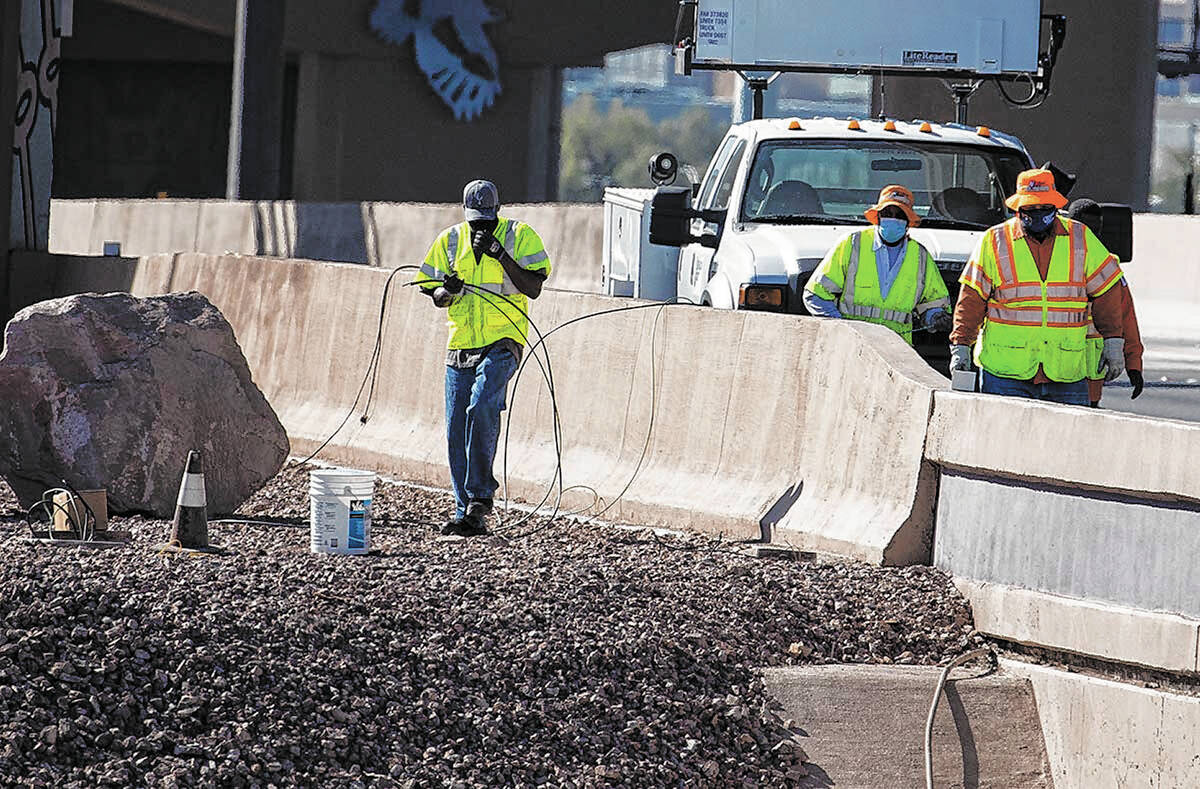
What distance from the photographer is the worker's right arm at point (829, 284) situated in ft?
38.9

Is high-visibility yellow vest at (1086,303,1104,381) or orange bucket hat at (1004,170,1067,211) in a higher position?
orange bucket hat at (1004,170,1067,211)

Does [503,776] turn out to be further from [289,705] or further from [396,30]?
[396,30]

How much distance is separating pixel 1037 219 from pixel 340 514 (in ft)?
12.0

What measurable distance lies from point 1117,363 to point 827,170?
404cm

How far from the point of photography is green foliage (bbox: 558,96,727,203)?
574ft

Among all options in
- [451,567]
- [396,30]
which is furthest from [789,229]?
[396,30]

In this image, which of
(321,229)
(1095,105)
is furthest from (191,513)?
(1095,105)

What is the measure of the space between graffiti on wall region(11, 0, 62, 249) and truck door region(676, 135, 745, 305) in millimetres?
11122

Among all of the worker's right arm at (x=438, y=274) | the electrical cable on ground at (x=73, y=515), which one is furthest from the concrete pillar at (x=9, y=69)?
the worker's right arm at (x=438, y=274)

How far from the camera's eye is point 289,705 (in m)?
7.35

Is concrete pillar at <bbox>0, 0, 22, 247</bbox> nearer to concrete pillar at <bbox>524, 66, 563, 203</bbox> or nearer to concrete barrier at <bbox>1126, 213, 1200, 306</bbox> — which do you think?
concrete barrier at <bbox>1126, 213, 1200, 306</bbox>

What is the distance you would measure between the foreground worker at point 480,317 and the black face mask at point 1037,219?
2.67 m

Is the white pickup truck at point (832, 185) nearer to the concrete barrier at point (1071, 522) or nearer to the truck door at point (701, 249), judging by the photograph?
the truck door at point (701, 249)

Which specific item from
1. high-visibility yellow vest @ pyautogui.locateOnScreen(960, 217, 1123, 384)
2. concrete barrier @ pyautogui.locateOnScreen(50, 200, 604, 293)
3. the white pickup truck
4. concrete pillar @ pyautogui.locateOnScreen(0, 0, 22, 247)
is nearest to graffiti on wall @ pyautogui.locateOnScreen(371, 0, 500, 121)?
concrete barrier @ pyautogui.locateOnScreen(50, 200, 604, 293)
